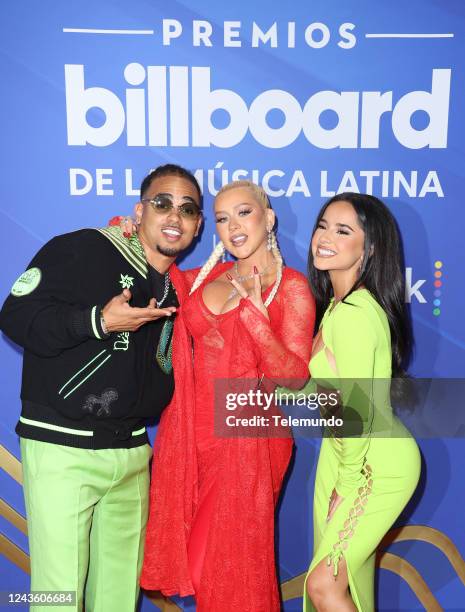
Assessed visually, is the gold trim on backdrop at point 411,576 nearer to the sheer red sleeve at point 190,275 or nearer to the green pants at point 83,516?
the green pants at point 83,516

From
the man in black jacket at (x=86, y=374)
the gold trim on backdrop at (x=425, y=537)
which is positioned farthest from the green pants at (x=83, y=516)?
the gold trim on backdrop at (x=425, y=537)

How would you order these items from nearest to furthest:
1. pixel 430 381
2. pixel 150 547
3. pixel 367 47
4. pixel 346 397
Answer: pixel 346 397, pixel 150 547, pixel 367 47, pixel 430 381

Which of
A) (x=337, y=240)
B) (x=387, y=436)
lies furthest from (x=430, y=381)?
(x=337, y=240)

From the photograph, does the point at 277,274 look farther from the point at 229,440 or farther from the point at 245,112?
the point at 245,112

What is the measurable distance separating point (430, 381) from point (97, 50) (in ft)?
Answer: 6.65

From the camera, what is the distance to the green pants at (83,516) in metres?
1.97

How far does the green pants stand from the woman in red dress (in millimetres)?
100

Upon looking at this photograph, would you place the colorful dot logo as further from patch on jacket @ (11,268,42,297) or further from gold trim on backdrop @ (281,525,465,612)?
patch on jacket @ (11,268,42,297)

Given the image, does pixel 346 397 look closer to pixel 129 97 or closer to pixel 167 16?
pixel 129 97

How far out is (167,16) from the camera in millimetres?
2338

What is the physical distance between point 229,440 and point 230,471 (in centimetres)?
11

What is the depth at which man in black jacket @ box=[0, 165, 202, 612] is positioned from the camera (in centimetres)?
191

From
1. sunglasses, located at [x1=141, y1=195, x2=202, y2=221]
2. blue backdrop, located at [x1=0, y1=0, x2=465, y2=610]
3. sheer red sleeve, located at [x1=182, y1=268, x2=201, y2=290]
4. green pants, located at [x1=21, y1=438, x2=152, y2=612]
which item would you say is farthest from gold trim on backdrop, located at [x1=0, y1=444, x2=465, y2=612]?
sunglasses, located at [x1=141, y1=195, x2=202, y2=221]

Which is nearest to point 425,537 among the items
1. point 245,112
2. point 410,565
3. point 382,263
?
point 410,565
